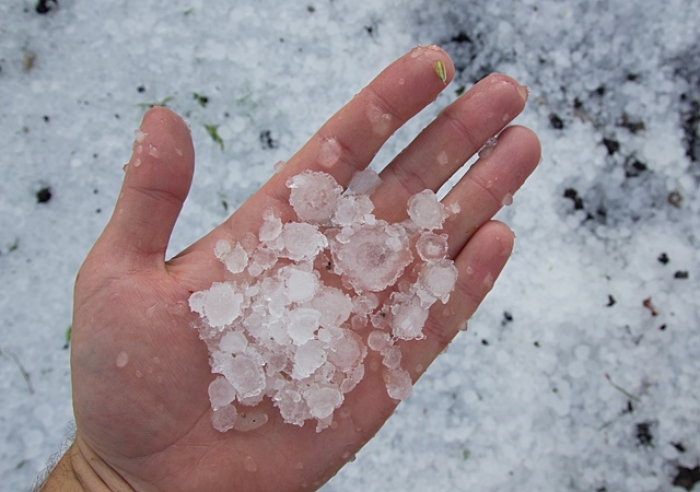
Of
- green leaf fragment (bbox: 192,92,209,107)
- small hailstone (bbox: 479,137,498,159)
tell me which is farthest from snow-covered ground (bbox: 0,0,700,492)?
small hailstone (bbox: 479,137,498,159)

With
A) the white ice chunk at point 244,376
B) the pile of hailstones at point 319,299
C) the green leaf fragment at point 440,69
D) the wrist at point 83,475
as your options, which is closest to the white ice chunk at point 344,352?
the pile of hailstones at point 319,299

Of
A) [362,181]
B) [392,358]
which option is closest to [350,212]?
[362,181]

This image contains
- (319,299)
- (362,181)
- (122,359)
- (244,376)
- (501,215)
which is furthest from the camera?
(501,215)

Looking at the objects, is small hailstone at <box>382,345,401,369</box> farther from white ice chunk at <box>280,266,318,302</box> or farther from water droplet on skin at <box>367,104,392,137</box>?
water droplet on skin at <box>367,104,392,137</box>

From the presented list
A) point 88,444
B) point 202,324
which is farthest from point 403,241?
point 88,444

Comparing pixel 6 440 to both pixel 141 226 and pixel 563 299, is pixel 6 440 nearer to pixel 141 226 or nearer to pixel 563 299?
pixel 141 226

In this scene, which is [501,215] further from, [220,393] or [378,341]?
[220,393]

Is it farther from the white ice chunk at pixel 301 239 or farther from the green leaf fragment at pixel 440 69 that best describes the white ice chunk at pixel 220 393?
the green leaf fragment at pixel 440 69
